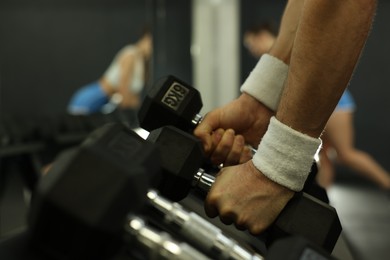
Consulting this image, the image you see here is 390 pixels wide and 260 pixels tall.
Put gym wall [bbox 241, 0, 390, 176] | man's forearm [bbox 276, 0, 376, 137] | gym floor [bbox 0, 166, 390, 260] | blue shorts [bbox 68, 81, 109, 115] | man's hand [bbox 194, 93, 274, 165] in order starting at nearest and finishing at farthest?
man's forearm [bbox 276, 0, 376, 137] < man's hand [bbox 194, 93, 274, 165] < gym floor [bbox 0, 166, 390, 260] < blue shorts [bbox 68, 81, 109, 115] < gym wall [bbox 241, 0, 390, 176]

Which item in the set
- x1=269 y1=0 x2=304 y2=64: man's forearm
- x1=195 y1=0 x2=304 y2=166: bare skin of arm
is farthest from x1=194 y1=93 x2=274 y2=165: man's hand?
x1=269 y1=0 x2=304 y2=64: man's forearm

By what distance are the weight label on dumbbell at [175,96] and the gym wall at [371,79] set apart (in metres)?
3.92

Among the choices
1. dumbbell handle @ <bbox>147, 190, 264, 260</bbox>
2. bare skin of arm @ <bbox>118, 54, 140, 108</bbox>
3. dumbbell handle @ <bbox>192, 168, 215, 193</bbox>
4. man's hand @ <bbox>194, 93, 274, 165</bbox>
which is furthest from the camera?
bare skin of arm @ <bbox>118, 54, 140, 108</bbox>

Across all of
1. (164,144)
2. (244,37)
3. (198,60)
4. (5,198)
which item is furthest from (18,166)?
(164,144)

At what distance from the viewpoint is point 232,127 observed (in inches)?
45.0

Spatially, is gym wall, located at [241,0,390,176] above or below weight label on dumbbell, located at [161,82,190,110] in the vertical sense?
below

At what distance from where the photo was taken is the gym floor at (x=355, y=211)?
2.79 metres

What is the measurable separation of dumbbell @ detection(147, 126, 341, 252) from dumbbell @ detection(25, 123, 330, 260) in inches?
10.2

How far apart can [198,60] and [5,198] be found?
1.96m

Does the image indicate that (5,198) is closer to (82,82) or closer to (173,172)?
(82,82)

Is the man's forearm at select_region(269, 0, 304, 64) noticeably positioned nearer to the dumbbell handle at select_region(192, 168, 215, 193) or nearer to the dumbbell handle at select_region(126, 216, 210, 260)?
the dumbbell handle at select_region(192, 168, 215, 193)

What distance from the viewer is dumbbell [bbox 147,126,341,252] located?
811mm

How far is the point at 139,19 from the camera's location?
4.91 m

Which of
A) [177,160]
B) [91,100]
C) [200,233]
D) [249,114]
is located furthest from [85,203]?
[91,100]
